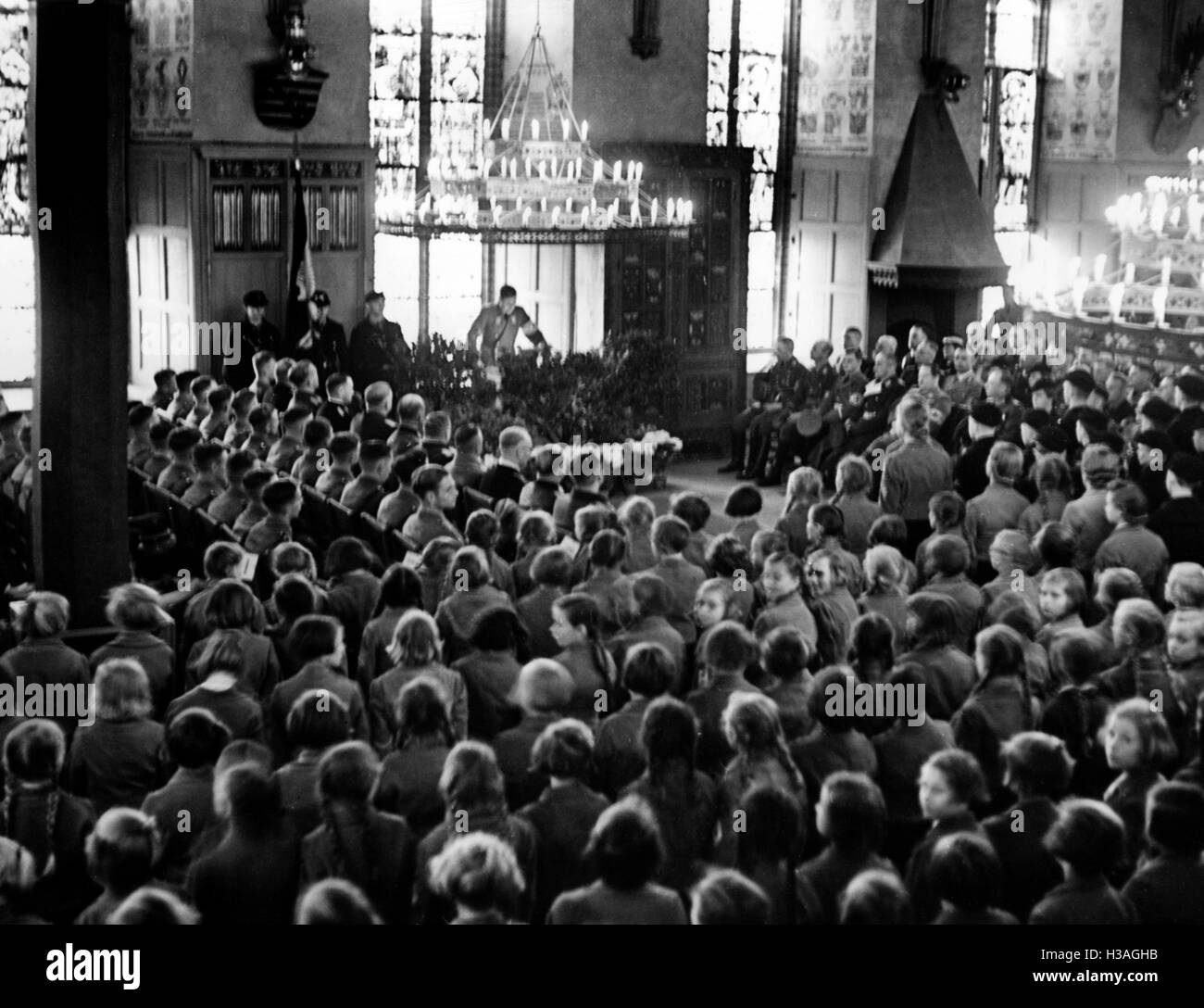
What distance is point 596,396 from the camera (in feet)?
48.3

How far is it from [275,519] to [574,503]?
1531 mm

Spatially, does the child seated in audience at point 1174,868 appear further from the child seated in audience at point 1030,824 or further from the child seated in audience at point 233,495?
the child seated in audience at point 233,495

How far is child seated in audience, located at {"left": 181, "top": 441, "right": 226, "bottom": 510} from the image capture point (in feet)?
33.7

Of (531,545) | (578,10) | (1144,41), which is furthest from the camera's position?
(1144,41)

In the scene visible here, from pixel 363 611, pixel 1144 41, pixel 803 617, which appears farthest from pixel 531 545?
pixel 1144 41

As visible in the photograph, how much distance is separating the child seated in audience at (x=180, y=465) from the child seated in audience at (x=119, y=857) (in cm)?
587

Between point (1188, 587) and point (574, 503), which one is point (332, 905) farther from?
point (574, 503)

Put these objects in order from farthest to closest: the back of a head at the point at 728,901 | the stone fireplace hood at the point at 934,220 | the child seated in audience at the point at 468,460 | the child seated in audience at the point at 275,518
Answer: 1. the stone fireplace hood at the point at 934,220
2. the child seated in audience at the point at 468,460
3. the child seated in audience at the point at 275,518
4. the back of a head at the point at 728,901

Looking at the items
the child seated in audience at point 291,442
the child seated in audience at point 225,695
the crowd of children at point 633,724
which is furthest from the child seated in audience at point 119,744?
the child seated in audience at point 291,442

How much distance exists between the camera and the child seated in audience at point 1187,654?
673 centimetres

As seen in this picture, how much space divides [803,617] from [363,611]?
6.39 ft

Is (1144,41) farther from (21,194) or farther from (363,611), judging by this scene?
(363,611)

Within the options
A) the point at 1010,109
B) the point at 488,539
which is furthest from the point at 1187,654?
the point at 1010,109
